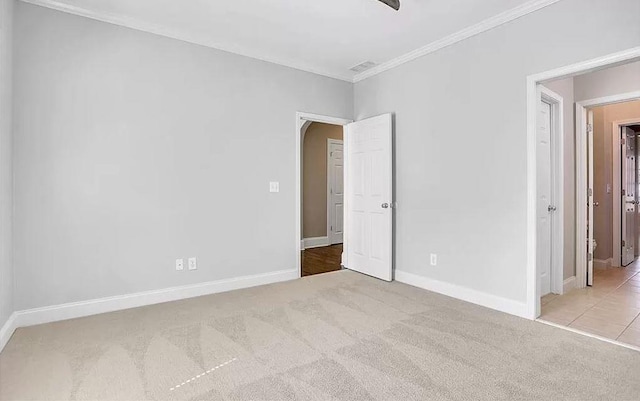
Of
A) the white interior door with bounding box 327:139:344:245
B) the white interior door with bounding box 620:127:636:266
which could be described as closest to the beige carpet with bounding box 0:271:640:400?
the white interior door with bounding box 620:127:636:266

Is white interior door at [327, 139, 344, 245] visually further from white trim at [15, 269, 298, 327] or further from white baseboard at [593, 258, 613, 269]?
white baseboard at [593, 258, 613, 269]

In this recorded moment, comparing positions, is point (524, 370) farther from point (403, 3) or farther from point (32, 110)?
point (32, 110)

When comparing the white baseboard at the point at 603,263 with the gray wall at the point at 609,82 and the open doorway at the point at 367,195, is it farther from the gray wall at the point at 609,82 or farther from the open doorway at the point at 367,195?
the open doorway at the point at 367,195

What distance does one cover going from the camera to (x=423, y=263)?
3.95 meters

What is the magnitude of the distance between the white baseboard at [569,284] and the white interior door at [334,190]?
4214 millimetres

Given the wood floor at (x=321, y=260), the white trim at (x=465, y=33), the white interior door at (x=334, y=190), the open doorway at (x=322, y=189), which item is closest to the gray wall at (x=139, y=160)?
the wood floor at (x=321, y=260)

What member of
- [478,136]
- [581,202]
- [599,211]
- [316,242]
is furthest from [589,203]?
[316,242]

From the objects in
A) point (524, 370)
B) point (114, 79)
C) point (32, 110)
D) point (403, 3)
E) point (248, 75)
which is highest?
point (403, 3)

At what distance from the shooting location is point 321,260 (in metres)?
5.62

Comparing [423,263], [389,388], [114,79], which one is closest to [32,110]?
[114,79]

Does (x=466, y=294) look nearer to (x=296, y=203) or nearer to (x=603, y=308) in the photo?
(x=603, y=308)

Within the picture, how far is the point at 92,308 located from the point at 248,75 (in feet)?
9.47

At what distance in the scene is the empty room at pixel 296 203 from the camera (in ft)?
7.29

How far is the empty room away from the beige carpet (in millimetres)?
19
